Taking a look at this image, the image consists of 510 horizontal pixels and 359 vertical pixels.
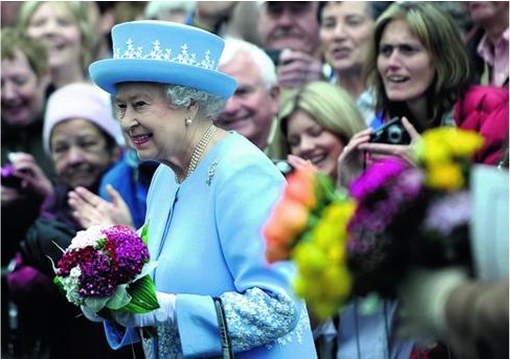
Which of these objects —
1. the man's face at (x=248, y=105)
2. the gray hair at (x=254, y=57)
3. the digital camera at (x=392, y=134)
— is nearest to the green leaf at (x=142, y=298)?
the digital camera at (x=392, y=134)

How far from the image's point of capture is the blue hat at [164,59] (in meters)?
4.91

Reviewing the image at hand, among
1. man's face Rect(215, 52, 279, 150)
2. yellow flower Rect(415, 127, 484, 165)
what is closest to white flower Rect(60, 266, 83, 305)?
yellow flower Rect(415, 127, 484, 165)

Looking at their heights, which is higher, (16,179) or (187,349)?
(16,179)

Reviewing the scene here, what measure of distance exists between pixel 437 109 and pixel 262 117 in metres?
0.91

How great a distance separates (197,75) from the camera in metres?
4.95

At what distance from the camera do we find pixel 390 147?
6039 mm

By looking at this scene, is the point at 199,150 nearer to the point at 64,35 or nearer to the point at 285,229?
the point at 285,229

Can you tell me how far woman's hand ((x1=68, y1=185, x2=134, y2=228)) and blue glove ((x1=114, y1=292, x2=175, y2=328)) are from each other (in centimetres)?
185

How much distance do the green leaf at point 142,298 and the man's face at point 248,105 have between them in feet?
6.97

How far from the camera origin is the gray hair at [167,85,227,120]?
4941 millimetres

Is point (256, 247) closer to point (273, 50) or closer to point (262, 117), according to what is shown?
point (262, 117)

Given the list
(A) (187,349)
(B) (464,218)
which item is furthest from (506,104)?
(B) (464,218)

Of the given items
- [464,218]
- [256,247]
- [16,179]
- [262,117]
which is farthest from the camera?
[16,179]

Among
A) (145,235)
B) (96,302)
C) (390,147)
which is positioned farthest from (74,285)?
(390,147)
